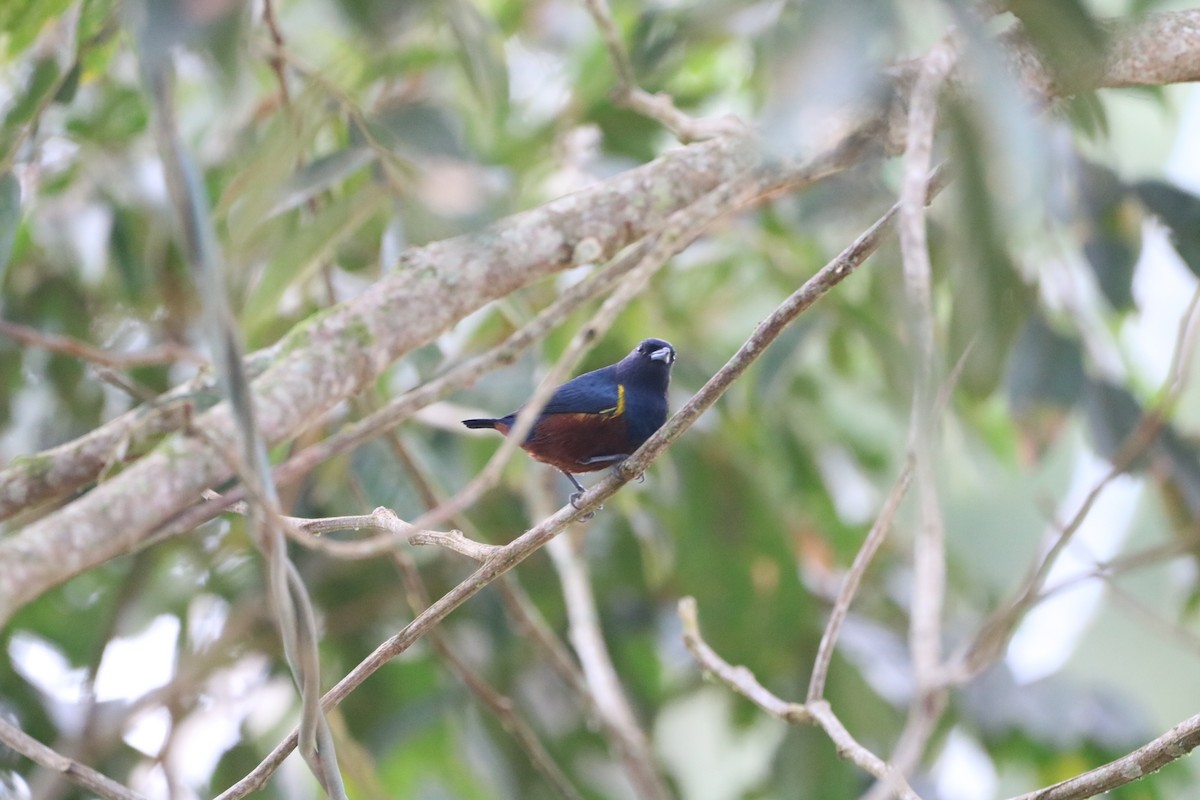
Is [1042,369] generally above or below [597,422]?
below

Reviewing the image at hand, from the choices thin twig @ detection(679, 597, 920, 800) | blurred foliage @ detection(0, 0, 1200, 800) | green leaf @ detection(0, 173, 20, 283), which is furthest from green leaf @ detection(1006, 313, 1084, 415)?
green leaf @ detection(0, 173, 20, 283)

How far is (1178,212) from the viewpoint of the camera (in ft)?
11.9

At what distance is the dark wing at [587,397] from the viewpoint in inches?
121

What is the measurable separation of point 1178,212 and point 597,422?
1.94m

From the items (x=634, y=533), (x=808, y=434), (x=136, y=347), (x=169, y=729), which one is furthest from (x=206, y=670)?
(x=808, y=434)

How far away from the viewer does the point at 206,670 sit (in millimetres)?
4699

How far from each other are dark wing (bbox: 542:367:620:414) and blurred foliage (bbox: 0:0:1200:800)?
0.28m

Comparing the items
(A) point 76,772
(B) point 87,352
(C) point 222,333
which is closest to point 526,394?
(B) point 87,352

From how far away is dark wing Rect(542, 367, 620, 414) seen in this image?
3.08 meters

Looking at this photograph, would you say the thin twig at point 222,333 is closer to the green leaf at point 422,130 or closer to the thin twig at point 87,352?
the green leaf at point 422,130

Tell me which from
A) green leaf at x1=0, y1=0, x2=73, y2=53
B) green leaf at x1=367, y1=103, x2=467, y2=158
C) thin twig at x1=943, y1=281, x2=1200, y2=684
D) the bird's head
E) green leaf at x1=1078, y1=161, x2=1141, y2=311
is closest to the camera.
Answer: thin twig at x1=943, y1=281, x2=1200, y2=684

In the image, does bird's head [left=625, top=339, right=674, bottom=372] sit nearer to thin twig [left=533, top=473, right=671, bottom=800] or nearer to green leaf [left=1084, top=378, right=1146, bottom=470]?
thin twig [left=533, top=473, right=671, bottom=800]

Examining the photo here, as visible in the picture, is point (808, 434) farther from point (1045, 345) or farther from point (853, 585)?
point (853, 585)

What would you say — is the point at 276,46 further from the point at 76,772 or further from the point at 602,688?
the point at 602,688
